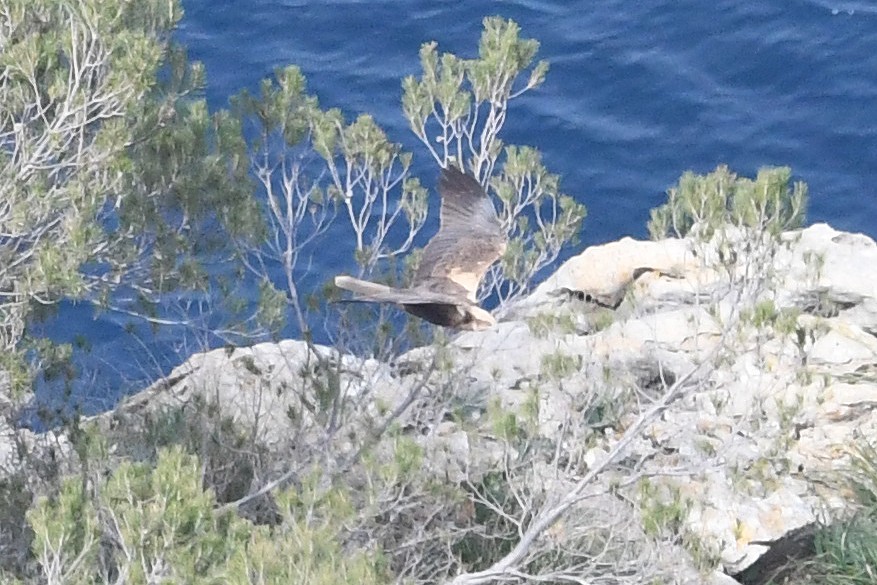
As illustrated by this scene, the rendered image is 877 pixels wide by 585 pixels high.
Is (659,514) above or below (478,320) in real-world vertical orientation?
below

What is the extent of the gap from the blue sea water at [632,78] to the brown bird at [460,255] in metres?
7.92

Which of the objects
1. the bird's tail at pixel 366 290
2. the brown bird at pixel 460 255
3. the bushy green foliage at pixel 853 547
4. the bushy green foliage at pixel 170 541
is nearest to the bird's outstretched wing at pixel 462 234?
the brown bird at pixel 460 255

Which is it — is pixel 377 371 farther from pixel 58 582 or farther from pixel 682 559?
pixel 58 582

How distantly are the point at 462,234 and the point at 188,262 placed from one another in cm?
137

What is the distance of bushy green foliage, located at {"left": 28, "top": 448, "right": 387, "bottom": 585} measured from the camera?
5629mm

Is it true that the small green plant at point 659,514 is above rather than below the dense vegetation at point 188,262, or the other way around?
below

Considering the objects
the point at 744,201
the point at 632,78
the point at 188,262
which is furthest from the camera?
the point at 632,78

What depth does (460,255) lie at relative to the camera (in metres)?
8.25

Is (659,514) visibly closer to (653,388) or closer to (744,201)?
(744,201)

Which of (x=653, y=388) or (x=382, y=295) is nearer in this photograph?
(x=382, y=295)

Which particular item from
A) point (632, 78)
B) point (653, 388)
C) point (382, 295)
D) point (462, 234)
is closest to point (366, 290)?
point (382, 295)

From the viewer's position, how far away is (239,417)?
9.09 meters

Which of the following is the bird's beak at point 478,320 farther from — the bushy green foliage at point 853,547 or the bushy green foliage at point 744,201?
the bushy green foliage at point 853,547

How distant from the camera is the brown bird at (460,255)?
7758 mm
